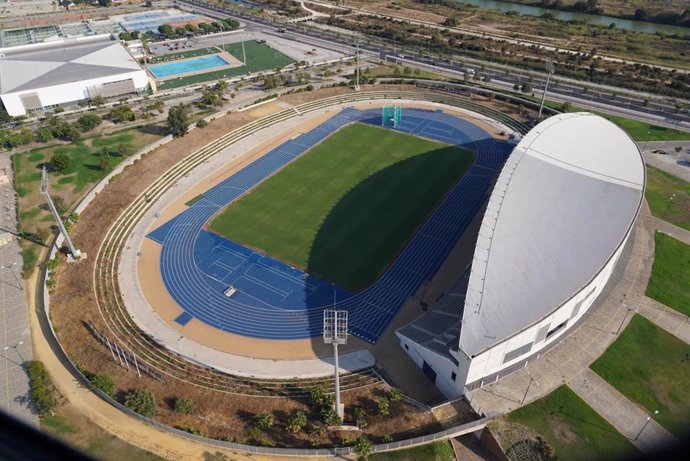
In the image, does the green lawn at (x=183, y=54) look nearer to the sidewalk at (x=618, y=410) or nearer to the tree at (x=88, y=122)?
the tree at (x=88, y=122)

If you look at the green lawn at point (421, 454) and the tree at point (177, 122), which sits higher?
the tree at point (177, 122)

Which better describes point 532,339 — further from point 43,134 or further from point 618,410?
point 43,134

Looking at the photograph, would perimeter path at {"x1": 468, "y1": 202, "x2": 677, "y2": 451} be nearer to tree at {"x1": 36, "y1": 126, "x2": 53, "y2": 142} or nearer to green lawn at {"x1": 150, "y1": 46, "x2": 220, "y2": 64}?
tree at {"x1": 36, "y1": 126, "x2": 53, "y2": 142}

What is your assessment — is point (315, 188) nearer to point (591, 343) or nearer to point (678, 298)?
point (591, 343)

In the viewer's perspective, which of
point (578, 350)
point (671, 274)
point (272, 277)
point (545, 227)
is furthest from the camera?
point (272, 277)

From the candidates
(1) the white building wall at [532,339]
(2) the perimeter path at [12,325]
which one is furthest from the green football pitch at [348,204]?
(2) the perimeter path at [12,325]

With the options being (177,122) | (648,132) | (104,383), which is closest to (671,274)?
(648,132)
